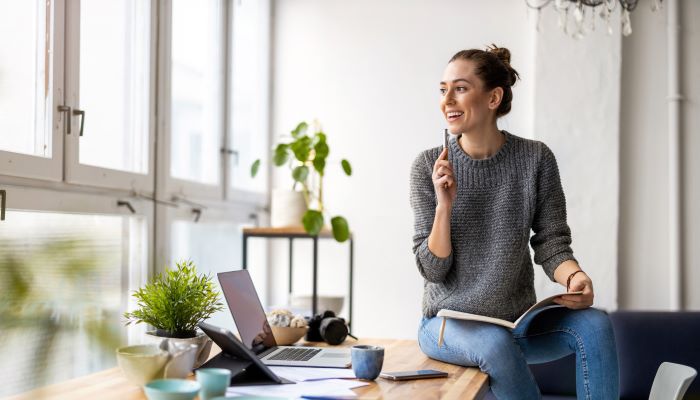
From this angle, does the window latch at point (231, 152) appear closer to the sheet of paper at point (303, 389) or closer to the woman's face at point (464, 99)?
the woman's face at point (464, 99)

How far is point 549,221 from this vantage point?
75.8 inches

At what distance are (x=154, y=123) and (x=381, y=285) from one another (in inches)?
60.7

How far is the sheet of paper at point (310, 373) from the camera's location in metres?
1.49

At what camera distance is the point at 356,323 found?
3.72 metres

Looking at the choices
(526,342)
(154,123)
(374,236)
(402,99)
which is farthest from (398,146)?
(526,342)

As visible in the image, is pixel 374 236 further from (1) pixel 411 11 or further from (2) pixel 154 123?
(2) pixel 154 123

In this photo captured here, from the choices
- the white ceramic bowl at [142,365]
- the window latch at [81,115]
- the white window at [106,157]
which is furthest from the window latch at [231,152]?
the white ceramic bowl at [142,365]

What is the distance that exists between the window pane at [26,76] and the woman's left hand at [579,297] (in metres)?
1.44

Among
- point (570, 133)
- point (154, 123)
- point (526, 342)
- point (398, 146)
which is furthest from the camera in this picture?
point (398, 146)

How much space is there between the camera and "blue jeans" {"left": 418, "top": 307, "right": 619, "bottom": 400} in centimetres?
165

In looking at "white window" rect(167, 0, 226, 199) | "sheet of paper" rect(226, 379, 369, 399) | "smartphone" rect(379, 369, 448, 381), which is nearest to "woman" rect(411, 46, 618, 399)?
"smartphone" rect(379, 369, 448, 381)

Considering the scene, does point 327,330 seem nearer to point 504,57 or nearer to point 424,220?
point 424,220

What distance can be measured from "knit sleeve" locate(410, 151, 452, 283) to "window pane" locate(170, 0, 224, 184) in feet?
4.01

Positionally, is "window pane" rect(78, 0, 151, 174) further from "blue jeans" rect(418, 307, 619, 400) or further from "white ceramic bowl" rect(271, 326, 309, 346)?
"blue jeans" rect(418, 307, 619, 400)
